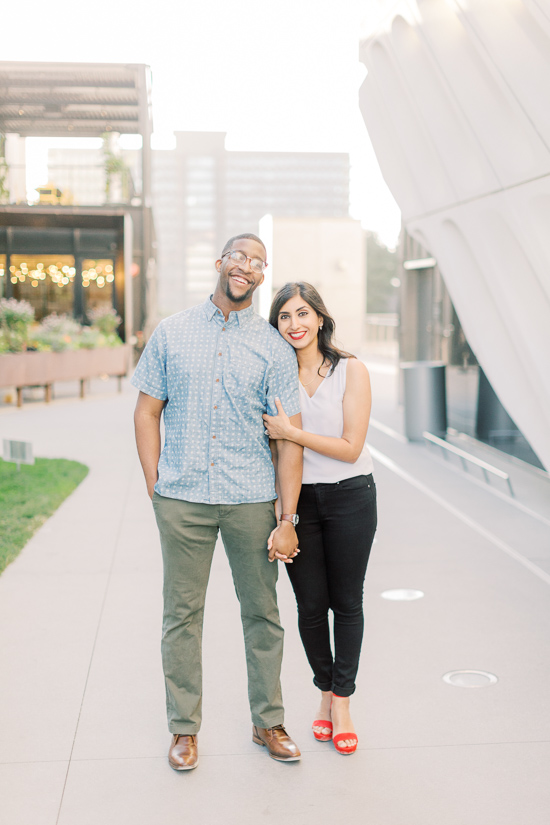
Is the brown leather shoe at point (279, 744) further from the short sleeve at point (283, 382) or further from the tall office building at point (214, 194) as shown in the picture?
the tall office building at point (214, 194)

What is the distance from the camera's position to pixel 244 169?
185250 millimetres

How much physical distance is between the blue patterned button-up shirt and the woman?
0.11 meters

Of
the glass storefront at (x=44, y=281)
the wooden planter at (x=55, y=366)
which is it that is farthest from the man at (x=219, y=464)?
the glass storefront at (x=44, y=281)

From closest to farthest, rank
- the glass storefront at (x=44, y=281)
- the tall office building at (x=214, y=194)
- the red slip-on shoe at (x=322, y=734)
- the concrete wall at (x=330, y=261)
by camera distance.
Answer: the red slip-on shoe at (x=322, y=734), the glass storefront at (x=44, y=281), the concrete wall at (x=330, y=261), the tall office building at (x=214, y=194)

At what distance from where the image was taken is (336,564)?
3.05 m

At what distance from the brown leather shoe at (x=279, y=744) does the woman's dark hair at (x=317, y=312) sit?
135 cm

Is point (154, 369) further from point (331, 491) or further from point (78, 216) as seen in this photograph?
point (78, 216)

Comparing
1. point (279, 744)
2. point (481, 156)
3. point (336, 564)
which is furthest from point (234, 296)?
point (481, 156)

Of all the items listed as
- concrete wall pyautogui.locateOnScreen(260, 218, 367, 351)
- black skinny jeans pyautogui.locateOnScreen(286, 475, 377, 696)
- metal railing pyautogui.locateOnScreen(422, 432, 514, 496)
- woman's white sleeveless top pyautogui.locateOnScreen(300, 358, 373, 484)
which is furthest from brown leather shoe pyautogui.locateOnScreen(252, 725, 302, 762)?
concrete wall pyautogui.locateOnScreen(260, 218, 367, 351)

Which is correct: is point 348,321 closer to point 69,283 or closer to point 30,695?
point 69,283

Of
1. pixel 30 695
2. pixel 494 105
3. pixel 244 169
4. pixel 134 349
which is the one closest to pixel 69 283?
pixel 134 349

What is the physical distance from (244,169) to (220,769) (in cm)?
19058

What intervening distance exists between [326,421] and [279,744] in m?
1.19

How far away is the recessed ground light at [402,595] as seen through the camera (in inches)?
196
